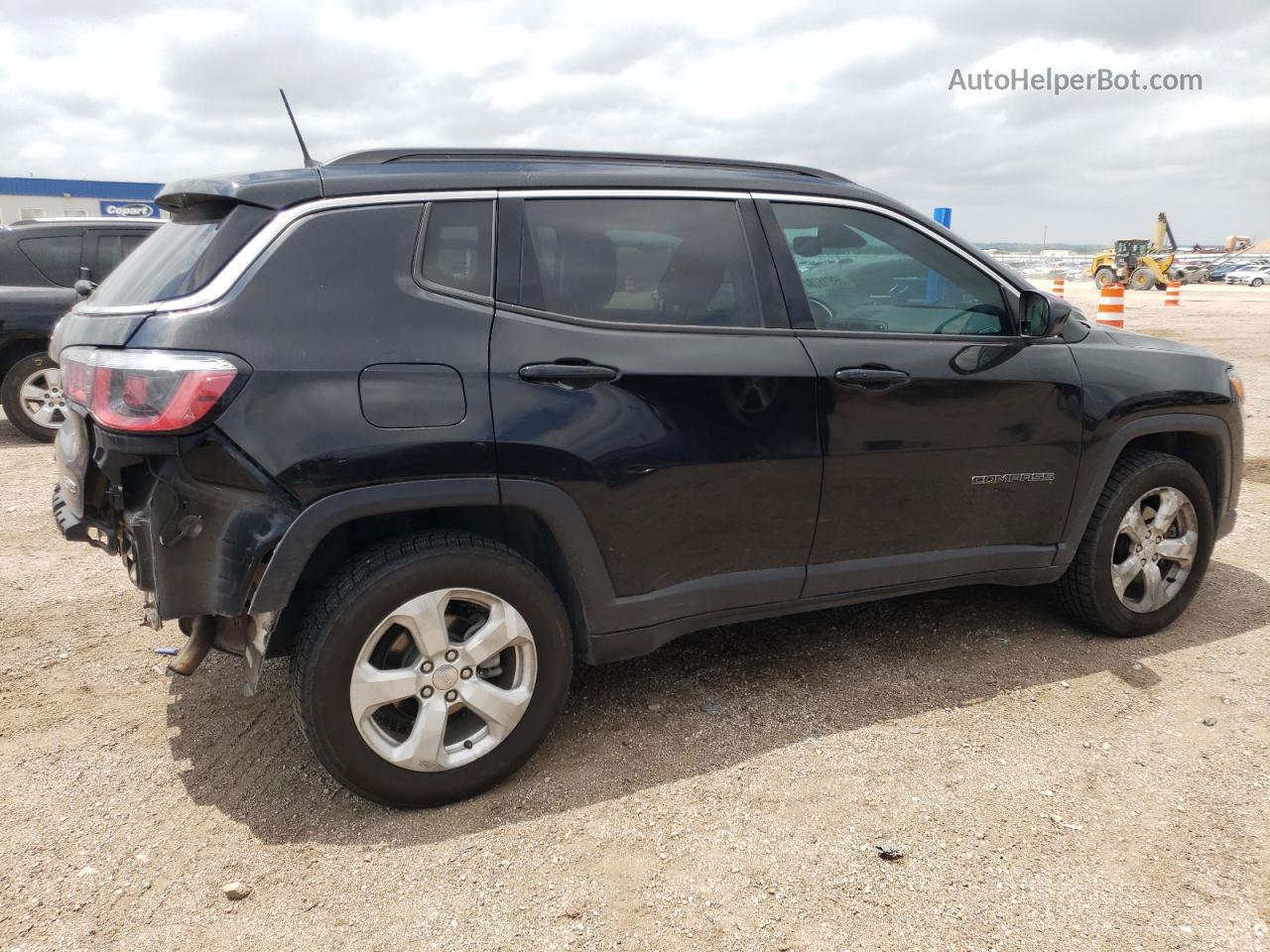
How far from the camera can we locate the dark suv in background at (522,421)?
252 centimetres

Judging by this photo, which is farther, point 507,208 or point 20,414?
point 20,414

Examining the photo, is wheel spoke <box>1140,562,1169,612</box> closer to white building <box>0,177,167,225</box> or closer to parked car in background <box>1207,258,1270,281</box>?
white building <box>0,177,167,225</box>

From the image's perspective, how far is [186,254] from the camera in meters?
2.69

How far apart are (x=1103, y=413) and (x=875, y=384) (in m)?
1.09

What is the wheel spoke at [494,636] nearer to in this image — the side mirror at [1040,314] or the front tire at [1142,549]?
the side mirror at [1040,314]

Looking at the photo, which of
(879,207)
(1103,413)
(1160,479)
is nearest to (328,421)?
(879,207)

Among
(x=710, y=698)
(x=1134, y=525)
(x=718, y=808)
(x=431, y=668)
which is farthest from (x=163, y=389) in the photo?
(x=1134, y=525)

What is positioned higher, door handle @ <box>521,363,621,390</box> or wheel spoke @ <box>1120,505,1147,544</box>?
door handle @ <box>521,363,621,390</box>

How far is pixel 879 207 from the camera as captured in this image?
11.2 feet

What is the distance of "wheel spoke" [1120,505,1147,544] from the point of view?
387 centimetres

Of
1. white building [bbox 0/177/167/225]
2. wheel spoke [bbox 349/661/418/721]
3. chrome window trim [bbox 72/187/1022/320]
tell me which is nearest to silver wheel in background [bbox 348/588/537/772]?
wheel spoke [bbox 349/661/418/721]

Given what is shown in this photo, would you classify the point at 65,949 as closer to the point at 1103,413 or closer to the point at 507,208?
the point at 507,208

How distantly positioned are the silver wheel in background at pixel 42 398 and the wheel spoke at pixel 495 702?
663 cm

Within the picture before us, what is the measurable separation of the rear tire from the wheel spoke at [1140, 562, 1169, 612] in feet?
25.5
